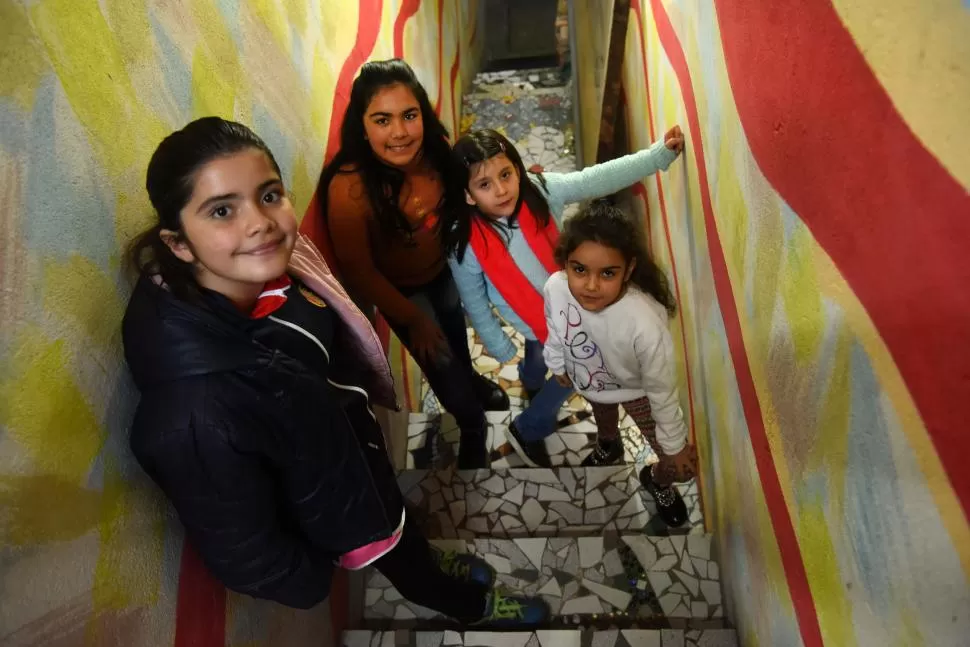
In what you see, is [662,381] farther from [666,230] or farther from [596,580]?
[666,230]

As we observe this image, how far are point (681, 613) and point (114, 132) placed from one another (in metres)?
1.88

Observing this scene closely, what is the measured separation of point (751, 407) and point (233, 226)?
3.57 ft

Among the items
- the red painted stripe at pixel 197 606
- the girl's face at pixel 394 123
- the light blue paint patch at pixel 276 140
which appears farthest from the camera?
the girl's face at pixel 394 123

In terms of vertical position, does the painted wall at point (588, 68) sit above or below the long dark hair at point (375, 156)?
above

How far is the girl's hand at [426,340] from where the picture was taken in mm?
1956

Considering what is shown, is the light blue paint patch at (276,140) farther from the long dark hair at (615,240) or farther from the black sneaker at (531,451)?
the black sneaker at (531,451)

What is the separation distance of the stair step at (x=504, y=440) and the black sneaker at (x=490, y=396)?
7 cm

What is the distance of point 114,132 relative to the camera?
926 mm

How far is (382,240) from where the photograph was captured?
1836mm

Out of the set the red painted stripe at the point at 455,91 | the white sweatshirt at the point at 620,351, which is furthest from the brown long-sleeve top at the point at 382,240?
the red painted stripe at the point at 455,91

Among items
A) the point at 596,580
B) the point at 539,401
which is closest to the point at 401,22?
the point at 539,401

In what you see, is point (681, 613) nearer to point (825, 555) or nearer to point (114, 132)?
point (825, 555)

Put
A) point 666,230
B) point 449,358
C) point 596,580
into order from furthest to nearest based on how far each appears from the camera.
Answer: point 666,230 → point 449,358 → point 596,580

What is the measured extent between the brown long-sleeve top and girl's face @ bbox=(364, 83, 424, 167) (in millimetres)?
99
